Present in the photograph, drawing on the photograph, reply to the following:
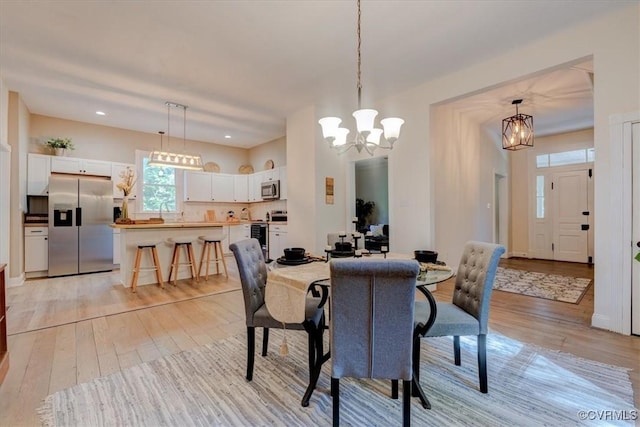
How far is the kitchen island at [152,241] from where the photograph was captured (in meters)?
4.25

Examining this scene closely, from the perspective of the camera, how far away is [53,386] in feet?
6.18

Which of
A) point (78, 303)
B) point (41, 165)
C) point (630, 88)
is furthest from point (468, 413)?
point (41, 165)

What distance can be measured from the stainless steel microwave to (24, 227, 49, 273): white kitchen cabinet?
384cm

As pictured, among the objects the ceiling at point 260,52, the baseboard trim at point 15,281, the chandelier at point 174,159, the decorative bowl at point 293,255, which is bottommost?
the baseboard trim at point 15,281

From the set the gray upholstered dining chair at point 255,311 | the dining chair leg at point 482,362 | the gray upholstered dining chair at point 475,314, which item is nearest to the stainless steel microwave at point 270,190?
the gray upholstered dining chair at point 255,311

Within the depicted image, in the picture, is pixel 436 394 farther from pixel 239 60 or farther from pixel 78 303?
pixel 78 303

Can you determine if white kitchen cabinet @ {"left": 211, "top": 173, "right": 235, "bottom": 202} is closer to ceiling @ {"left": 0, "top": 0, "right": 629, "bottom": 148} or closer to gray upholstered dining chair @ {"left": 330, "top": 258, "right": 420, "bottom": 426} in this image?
ceiling @ {"left": 0, "top": 0, "right": 629, "bottom": 148}

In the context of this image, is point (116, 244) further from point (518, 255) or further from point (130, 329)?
point (518, 255)

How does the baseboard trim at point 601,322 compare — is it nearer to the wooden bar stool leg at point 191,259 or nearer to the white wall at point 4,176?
the wooden bar stool leg at point 191,259

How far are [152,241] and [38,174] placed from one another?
8.62ft

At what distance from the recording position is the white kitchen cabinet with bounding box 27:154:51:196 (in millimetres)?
4918

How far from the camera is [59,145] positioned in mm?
5188

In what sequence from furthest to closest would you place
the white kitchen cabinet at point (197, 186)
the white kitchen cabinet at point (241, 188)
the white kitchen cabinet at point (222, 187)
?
the white kitchen cabinet at point (241, 188) → the white kitchen cabinet at point (222, 187) → the white kitchen cabinet at point (197, 186)

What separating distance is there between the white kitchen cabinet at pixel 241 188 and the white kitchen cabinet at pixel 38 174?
11.4 feet
